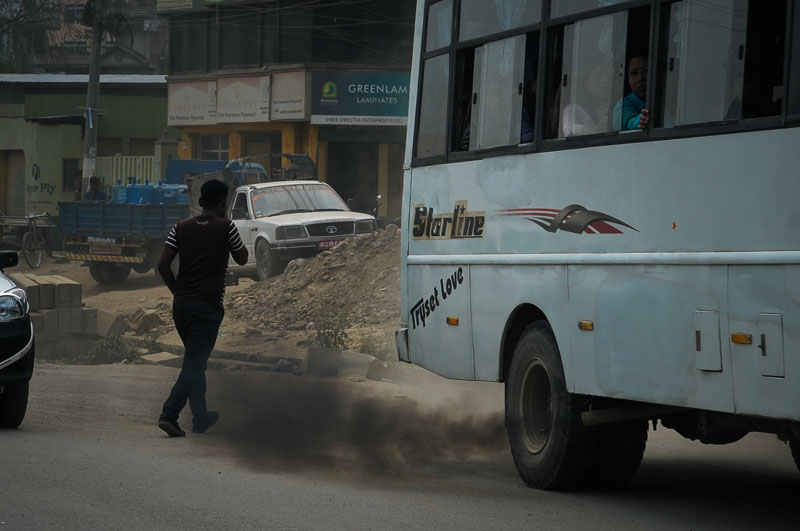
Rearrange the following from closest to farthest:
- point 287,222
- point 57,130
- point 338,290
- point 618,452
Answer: point 618,452 → point 338,290 → point 287,222 → point 57,130

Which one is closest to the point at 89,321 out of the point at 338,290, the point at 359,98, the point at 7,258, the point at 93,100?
the point at 338,290

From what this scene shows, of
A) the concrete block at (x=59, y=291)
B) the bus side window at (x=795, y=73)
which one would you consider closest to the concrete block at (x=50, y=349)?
the concrete block at (x=59, y=291)

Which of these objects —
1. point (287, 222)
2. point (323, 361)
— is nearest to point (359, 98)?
point (287, 222)

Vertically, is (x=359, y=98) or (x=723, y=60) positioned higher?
(x=359, y=98)

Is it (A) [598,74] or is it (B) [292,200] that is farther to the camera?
(B) [292,200]

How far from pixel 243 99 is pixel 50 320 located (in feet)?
81.9

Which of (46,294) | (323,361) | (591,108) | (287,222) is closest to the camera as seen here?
(591,108)

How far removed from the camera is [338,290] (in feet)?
67.7

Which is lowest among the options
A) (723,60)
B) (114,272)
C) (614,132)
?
(114,272)

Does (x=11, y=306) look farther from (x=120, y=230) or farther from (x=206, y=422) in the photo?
(x=120, y=230)

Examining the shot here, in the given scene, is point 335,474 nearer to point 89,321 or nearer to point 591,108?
point 591,108

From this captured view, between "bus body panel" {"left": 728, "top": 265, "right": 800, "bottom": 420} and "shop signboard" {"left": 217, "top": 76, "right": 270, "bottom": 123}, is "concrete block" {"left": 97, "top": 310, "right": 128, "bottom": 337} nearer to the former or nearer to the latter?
"bus body panel" {"left": 728, "top": 265, "right": 800, "bottom": 420}

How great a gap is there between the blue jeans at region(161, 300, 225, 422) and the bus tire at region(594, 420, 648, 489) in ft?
10.5

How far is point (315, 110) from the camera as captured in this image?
3847 cm
